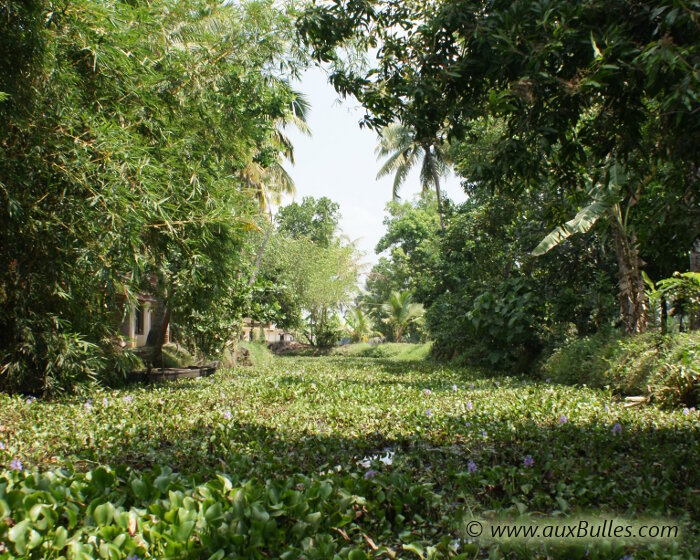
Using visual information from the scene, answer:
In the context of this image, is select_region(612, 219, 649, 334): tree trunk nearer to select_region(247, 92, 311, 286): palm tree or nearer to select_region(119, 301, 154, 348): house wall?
select_region(247, 92, 311, 286): palm tree

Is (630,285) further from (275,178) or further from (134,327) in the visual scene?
(134,327)

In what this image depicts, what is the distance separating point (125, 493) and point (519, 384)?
8.23m

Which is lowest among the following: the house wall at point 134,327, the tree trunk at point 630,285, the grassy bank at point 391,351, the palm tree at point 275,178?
the grassy bank at point 391,351

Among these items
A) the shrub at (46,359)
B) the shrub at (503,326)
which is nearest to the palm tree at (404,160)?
the shrub at (503,326)

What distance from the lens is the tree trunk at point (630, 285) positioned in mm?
10172

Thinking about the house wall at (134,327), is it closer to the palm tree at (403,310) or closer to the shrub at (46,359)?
the shrub at (46,359)

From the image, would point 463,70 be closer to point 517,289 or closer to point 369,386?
point 369,386

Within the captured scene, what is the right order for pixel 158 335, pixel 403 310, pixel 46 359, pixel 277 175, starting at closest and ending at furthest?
pixel 46 359, pixel 158 335, pixel 277 175, pixel 403 310

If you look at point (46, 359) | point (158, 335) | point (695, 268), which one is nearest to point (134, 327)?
point (158, 335)

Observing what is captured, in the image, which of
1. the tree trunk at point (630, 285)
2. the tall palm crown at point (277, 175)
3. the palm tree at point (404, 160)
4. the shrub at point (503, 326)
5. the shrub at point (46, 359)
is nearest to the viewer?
the shrub at point (46, 359)

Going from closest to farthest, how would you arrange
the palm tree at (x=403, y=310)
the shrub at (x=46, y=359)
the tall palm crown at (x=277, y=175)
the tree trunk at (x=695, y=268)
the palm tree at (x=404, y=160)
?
the shrub at (x=46, y=359) → the tree trunk at (x=695, y=268) → the tall palm crown at (x=277, y=175) → the palm tree at (x=404, y=160) → the palm tree at (x=403, y=310)

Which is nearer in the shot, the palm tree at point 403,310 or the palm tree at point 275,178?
the palm tree at point 275,178

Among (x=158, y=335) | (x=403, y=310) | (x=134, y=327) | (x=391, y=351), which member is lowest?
(x=391, y=351)

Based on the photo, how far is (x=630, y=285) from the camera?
10359 mm
